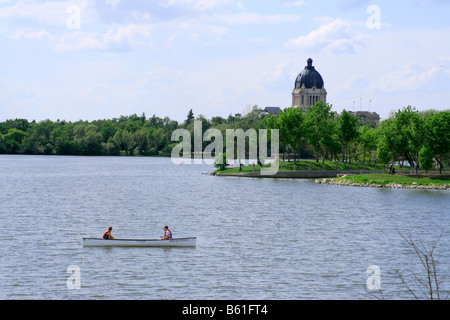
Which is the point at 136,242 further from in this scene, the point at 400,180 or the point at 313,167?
the point at 313,167

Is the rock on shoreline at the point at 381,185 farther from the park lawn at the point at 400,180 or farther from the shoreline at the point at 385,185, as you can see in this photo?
the park lawn at the point at 400,180

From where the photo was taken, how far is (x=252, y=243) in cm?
4672

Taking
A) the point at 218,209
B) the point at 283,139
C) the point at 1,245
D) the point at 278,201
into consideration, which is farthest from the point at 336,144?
the point at 1,245

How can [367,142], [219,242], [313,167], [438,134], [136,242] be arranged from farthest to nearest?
[313,167] → [367,142] → [438,134] → [219,242] → [136,242]

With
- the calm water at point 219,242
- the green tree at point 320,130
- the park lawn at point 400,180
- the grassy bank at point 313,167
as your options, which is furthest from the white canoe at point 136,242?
the green tree at point 320,130

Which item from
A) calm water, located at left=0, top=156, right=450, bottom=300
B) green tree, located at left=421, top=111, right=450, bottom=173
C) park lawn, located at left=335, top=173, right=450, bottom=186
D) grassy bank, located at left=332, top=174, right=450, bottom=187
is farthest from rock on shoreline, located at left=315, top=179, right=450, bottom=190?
calm water, located at left=0, top=156, right=450, bottom=300

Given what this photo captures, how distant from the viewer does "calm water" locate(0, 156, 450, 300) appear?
32.2 meters

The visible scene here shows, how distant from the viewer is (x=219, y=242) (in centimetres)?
4697

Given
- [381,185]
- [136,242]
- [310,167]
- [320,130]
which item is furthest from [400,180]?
[136,242]

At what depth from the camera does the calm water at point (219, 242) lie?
32.2 m

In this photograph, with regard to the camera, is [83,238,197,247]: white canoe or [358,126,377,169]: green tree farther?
[358,126,377,169]: green tree

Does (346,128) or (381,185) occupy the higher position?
(346,128)

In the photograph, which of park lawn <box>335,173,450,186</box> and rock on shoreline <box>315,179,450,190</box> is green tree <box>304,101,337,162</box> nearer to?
rock on shoreline <box>315,179,450,190</box>
